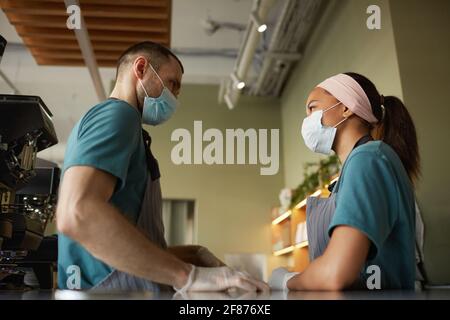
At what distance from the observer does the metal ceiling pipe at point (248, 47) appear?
13.2 feet

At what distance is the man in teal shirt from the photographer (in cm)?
99

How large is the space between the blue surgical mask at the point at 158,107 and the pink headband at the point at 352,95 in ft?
1.96

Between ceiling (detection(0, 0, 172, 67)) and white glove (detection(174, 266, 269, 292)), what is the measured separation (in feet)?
9.55

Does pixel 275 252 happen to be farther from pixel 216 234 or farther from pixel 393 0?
pixel 393 0

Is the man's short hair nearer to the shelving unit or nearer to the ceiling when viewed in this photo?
the ceiling

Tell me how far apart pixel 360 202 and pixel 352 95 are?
19.7 inches

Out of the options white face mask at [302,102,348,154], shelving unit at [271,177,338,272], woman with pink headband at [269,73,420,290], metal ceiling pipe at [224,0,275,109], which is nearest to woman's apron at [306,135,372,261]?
woman with pink headband at [269,73,420,290]

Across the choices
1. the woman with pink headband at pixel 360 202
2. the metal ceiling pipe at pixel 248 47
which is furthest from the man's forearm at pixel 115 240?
the metal ceiling pipe at pixel 248 47

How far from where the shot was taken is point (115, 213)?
1003 millimetres

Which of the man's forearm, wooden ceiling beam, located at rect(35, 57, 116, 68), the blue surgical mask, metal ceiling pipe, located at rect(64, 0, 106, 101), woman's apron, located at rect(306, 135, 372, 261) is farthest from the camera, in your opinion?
wooden ceiling beam, located at rect(35, 57, 116, 68)

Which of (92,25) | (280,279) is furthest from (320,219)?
(92,25)

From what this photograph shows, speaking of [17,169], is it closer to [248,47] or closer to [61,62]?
[61,62]

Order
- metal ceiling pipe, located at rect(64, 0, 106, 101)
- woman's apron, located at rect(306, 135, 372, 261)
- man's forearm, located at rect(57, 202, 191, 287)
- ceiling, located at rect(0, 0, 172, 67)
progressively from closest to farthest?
man's forearm, located at rect(57, 202, 191, 287)
woman's apron, located at rect(306, 135, 372, 261)
metal ceiling pipe, located at rect(64, 0, 106, 101)
ceiling, located at rect(0, 0, 172, 67)

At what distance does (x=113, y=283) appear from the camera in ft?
3.95
